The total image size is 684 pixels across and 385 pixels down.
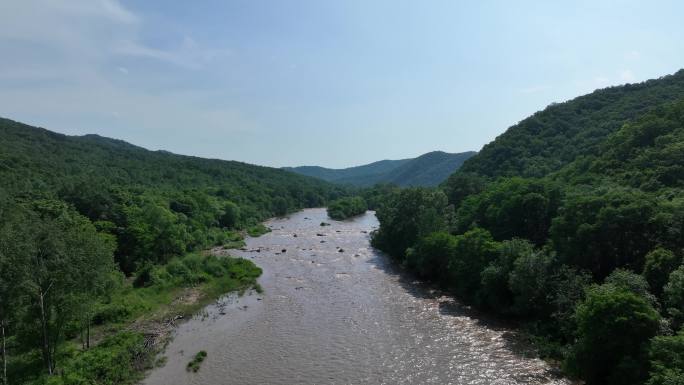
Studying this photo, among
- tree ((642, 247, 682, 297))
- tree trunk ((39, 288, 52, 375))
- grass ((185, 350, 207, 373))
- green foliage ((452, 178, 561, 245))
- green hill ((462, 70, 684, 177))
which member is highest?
green hill ((462, 70, 684, 177))

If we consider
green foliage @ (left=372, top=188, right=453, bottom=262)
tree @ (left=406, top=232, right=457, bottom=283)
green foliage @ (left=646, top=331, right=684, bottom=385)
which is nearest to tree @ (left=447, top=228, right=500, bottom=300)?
tree @ (left=406, top=232, right=457, bottom=283)

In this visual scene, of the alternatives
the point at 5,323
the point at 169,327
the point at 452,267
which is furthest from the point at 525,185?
the point at 5,323

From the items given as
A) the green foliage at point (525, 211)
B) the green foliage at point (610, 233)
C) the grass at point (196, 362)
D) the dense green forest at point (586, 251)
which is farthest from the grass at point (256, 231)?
the green foliage at point (610, 233)

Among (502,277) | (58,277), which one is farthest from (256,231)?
(58,277)

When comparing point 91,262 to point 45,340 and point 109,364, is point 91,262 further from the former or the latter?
point 109,364

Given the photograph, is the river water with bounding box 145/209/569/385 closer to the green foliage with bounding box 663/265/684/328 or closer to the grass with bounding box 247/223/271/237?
the green foliage with bounding box 663/265/684/328

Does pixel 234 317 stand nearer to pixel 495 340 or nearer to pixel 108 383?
pixel 108 383
